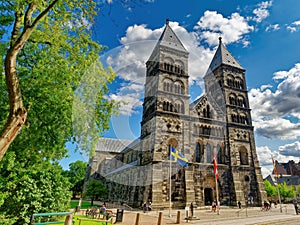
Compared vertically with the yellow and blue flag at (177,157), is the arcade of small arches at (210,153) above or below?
above

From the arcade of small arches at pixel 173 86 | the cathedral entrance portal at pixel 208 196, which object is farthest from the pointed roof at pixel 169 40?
the cathedral entrance portal at pixel 208 196

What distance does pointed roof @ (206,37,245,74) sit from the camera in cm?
3931

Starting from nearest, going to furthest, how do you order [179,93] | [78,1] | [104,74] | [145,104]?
[78,1], [104,74], [179,93], [145,104]

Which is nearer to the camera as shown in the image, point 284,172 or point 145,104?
point 145,104

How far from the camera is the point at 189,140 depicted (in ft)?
96.7

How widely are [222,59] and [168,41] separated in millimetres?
11657

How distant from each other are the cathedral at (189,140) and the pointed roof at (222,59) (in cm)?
40

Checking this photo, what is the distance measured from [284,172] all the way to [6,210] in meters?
95.6

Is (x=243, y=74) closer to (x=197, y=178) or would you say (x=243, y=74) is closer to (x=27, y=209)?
(x=197, y=178)

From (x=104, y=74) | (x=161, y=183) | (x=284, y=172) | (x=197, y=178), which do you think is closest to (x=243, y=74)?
(x=197, y=178)

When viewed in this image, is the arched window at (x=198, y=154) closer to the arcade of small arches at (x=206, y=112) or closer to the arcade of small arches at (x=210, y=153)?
the arcade of small arches at (x=210, y=153)

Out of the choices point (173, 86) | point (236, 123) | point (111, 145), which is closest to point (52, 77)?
point (173, 86)

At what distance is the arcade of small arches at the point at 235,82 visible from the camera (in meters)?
38.0

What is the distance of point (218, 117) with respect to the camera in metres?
34.1
